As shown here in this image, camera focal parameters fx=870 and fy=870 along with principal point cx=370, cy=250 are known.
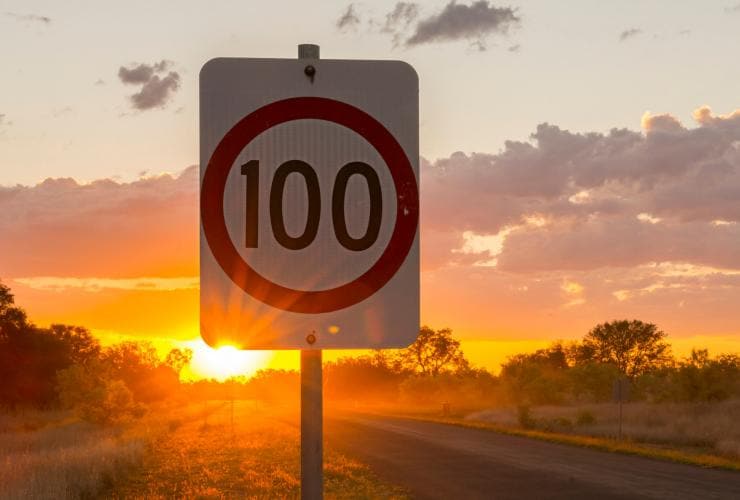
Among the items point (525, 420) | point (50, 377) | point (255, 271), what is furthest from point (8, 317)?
point (255, 271)

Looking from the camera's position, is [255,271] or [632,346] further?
[632,346]

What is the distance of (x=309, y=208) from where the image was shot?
272 cm

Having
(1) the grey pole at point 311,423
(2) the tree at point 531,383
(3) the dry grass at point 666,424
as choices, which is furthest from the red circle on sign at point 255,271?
(2) the tree at point 531,383

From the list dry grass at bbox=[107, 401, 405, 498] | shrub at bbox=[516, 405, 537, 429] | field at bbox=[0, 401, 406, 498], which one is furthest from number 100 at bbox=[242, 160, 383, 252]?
shrub at bbox=[516, 405, 537, 429]

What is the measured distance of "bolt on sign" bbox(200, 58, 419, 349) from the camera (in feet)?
8.93

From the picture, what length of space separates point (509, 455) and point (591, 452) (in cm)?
326

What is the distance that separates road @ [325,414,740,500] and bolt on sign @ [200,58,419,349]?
17.7m

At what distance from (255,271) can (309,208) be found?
0.86 ft

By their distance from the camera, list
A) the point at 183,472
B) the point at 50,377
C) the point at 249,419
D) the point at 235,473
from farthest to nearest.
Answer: the point at 50,377, the point at 249,419, the point at 183,472, the point at 235,473

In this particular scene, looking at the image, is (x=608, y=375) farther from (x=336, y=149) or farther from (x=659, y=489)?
A: (x=336, y=149)

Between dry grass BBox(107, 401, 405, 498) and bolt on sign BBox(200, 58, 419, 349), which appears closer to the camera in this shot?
bolt on sign BBox(200, 58, 419, 349)

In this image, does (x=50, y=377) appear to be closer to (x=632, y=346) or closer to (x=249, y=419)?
(x=249, y=419)

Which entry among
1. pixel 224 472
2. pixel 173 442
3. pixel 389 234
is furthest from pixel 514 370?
pixel 389 234

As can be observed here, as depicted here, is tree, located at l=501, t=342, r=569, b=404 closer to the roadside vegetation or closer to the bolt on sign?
the roadside vegetation
